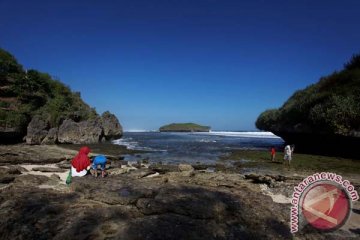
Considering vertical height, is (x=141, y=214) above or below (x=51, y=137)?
below

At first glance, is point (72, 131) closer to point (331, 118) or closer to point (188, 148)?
point (188, 148)

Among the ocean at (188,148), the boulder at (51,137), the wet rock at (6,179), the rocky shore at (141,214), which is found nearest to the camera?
the rocky shore at (141,214)

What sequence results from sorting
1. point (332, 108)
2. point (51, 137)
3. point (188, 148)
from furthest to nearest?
point (51, 137) < point (188, 148) < point (332, 108)

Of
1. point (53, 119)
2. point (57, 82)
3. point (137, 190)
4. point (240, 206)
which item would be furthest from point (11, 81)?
point (240, 206)

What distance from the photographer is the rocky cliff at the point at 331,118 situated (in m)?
29.1

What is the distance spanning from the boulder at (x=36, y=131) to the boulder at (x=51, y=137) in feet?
2.03

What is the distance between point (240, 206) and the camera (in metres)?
8.40

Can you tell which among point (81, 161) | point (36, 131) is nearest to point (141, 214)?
point (81, 161)

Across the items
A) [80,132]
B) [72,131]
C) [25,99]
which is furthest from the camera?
[80,132]

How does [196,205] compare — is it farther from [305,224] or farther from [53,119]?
[53,119]

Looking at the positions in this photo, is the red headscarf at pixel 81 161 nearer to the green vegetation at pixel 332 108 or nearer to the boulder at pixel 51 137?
the green vegetation at pixel 332 108

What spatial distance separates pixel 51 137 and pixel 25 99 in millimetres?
7819

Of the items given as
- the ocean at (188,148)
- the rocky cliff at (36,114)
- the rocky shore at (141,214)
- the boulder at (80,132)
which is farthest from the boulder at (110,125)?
the rocky shore at (141,214)

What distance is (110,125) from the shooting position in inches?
2462
